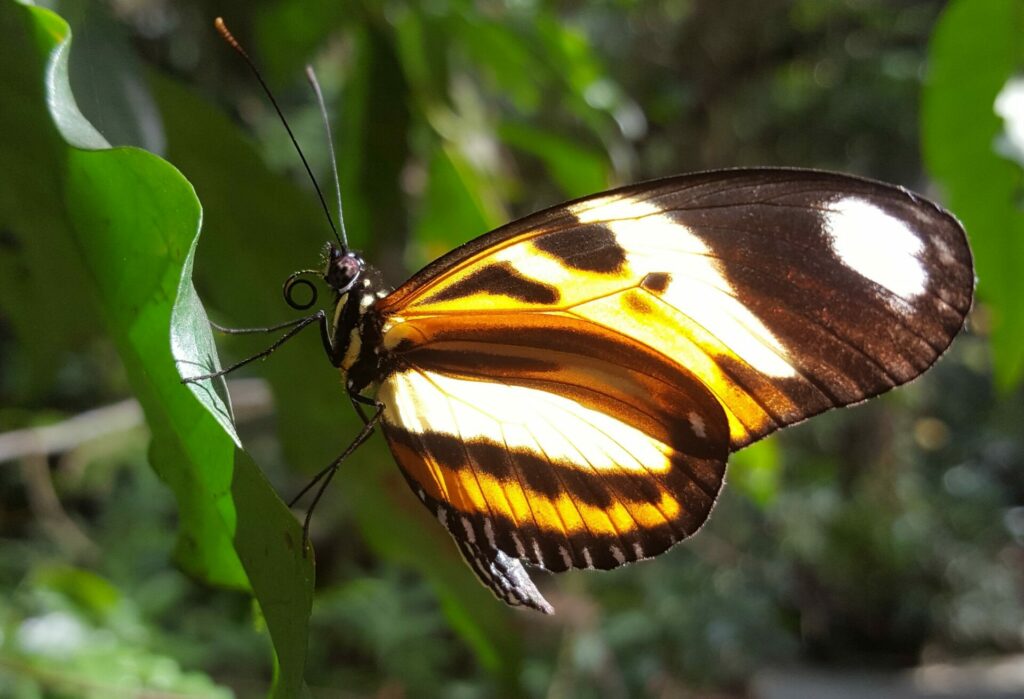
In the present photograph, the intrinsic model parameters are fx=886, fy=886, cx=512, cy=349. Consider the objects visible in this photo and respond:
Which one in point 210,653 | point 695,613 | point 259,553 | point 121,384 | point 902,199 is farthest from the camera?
point 695,613

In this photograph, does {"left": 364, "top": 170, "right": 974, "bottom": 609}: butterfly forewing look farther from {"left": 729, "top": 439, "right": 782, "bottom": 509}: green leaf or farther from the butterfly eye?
{"left": 729, "top": 439, "right": 782, "bottom": 509}: green leaf

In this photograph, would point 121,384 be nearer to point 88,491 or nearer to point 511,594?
point 88,491

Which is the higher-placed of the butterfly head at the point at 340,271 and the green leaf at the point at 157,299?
the butterfly head at the point at 340,271

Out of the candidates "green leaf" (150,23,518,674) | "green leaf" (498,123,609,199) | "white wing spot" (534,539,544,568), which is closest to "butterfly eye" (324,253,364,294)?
"green leaf" (150,23,518,674)

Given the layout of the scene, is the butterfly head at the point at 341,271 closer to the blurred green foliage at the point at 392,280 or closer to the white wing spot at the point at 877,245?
the blurred green foliage at the point at 392,280

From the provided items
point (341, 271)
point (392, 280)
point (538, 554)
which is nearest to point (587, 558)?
point (538, 554)

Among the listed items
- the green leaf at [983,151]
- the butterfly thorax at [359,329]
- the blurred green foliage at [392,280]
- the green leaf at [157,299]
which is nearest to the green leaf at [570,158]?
the blurred green foliage at [392,280]

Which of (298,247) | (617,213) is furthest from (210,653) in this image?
(617,213)
